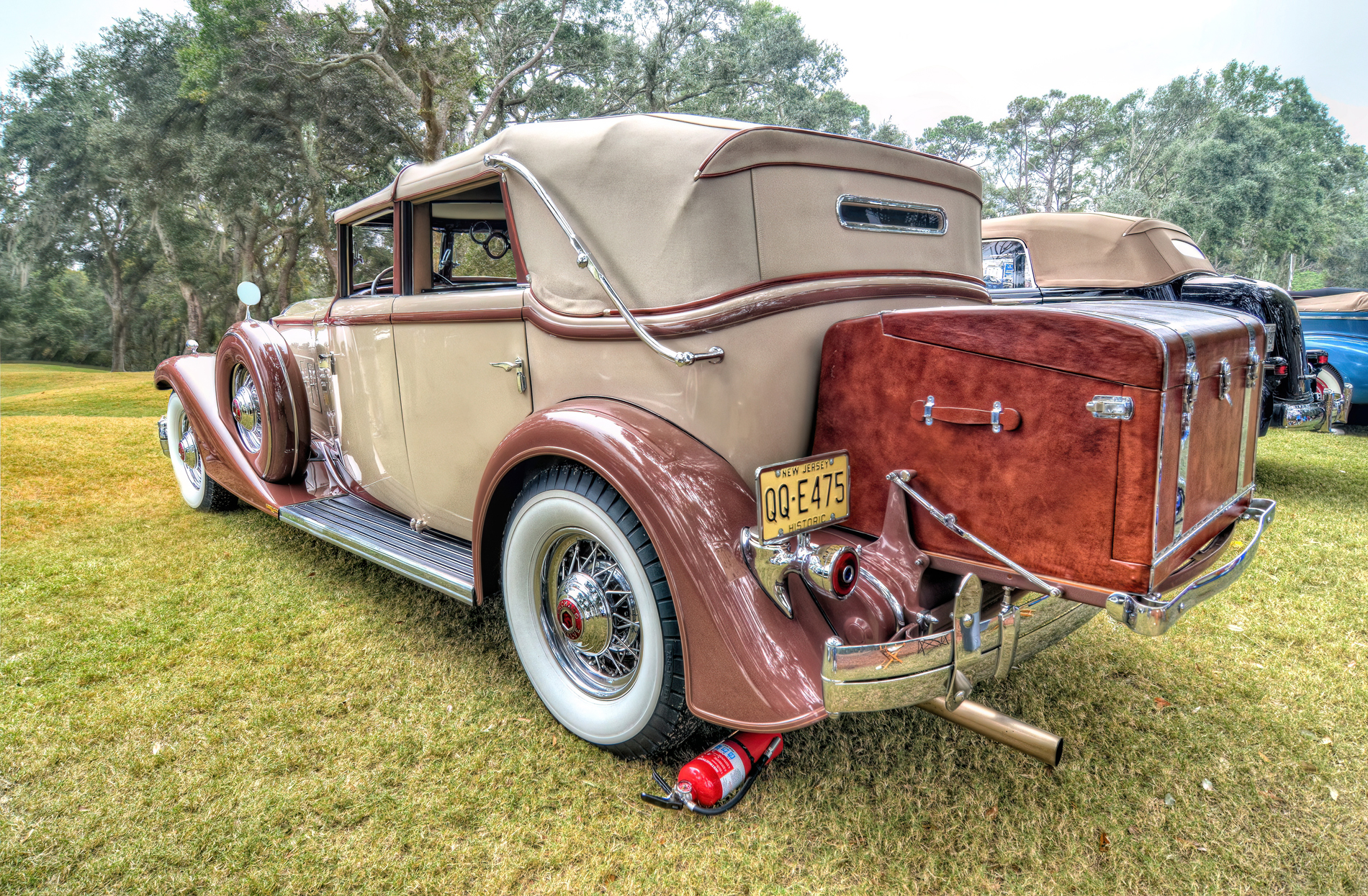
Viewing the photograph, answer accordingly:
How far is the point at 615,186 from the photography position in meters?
2.35

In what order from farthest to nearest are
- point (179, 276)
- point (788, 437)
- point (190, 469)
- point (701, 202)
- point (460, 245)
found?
1. point (179, 276)
2. point (190, 469)
3. point (460, 245)
4. point (788, 437)
5. point (701, 202)

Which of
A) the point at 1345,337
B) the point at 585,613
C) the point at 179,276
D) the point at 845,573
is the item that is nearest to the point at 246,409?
the point at 585,613

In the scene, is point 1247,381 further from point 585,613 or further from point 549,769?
point 549,769

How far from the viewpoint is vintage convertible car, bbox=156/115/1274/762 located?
5.71 feet

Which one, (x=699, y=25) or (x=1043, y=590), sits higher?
(x=699, y=25)

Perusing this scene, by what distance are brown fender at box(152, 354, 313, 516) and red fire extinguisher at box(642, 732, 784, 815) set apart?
108 inches

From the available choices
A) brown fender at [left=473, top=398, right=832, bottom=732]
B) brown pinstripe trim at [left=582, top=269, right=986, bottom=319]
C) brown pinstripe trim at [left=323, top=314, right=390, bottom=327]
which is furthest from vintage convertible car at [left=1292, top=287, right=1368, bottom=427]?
brown pinstripe trim at [left=323, top=314, right=390, bottom=327]

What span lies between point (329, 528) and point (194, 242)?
996 inches

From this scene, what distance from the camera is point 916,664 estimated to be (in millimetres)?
1782

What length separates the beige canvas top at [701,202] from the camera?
2.18 m

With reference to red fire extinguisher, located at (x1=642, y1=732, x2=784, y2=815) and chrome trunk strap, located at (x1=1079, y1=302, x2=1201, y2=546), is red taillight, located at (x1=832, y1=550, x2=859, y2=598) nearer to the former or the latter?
red fire extinguisher, located at (x1=642, y1=732, x2=784, y2=815)

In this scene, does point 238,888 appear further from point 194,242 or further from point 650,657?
point 194,242

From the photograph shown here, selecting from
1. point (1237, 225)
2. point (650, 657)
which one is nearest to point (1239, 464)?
point (650, 657)

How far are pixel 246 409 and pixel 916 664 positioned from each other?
404 cm
